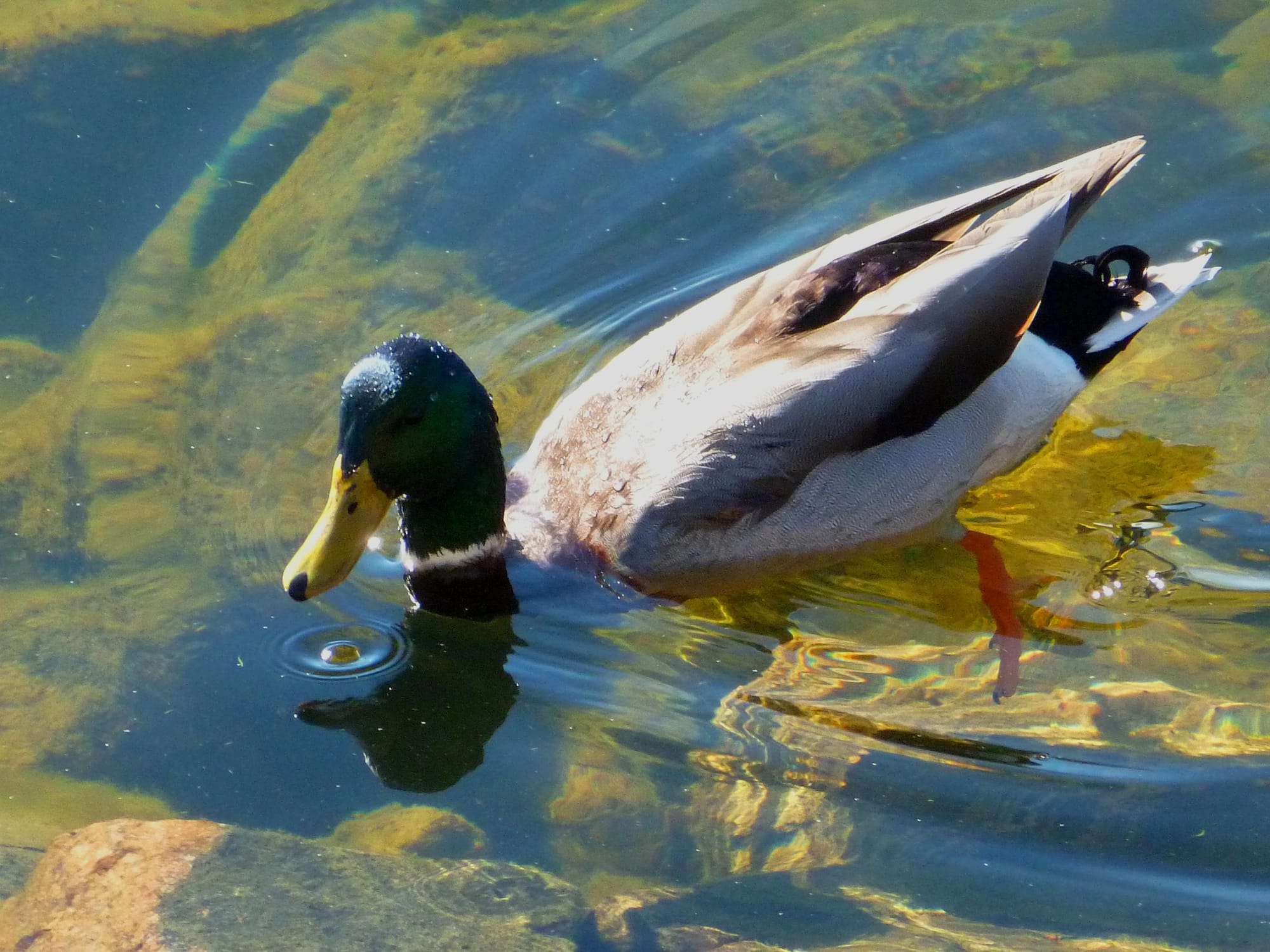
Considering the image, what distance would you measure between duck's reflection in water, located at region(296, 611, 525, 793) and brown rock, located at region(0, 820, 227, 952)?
A: 514 millimetres

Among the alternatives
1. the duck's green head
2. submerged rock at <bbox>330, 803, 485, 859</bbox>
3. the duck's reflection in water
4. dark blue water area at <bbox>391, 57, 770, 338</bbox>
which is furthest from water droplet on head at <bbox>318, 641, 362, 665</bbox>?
dark blue water area at <bbox>391, 57, 770, 338</bbox>

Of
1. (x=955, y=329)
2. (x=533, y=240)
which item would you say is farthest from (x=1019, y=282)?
(x=533, y=240)

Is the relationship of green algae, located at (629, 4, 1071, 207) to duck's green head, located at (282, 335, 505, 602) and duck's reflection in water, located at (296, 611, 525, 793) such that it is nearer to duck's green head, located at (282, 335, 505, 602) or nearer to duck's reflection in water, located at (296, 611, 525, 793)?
duck's green head, located at (282, 335, 505, 602)

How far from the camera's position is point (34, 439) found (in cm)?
565

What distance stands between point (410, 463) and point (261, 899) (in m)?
1.42

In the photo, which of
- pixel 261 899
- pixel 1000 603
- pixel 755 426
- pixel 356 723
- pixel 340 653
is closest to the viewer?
pixel 261 899

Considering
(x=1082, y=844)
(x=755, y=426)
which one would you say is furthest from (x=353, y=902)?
(x=1082, y=844)

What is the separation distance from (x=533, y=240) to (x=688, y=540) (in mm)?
2033

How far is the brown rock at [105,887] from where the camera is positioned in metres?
3.88

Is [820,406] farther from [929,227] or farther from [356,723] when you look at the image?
[356,723]

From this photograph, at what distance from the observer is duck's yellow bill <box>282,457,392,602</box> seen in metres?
4.64

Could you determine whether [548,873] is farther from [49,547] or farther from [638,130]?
[638,130]

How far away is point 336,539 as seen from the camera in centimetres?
470

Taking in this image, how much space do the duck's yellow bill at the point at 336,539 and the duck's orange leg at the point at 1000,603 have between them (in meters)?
1.99
